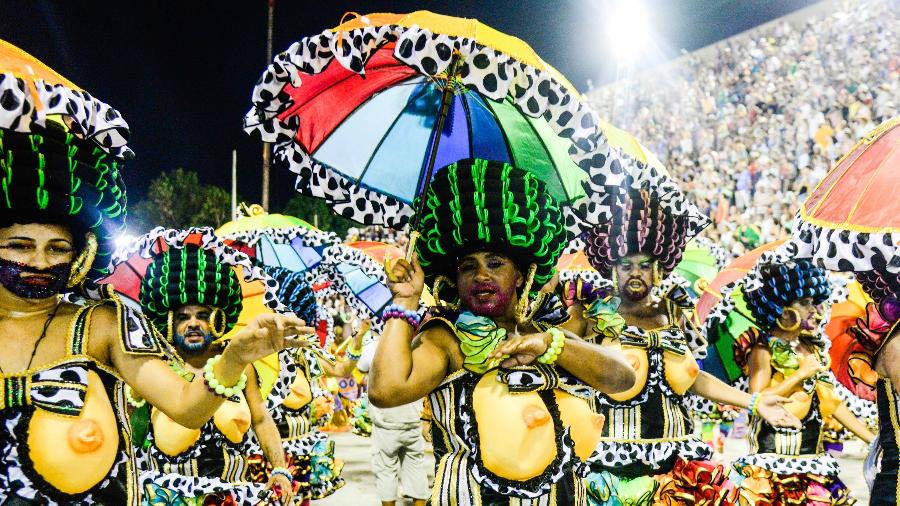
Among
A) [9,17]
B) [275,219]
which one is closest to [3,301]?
[275,219]

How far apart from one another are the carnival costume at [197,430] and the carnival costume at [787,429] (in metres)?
3.23

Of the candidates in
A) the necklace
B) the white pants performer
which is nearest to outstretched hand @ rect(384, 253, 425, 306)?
the necklace

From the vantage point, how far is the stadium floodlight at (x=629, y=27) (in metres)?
27.8

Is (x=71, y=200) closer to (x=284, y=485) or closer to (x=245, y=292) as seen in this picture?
(x=284, y=485)

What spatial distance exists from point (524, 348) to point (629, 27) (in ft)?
91.5

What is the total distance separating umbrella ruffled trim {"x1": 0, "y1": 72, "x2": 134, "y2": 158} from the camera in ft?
7.50

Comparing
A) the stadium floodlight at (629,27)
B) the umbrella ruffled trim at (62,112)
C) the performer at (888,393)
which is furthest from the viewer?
the stadium floodlight at (629,27)

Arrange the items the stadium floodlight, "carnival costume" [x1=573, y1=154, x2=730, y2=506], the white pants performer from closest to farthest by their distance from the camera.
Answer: "carnival costume" [x1=573, y1=154, x2=730, y2=506], the white pants performer, the stadium floodlight

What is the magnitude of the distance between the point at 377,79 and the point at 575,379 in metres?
1.48

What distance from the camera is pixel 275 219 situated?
27.5ft

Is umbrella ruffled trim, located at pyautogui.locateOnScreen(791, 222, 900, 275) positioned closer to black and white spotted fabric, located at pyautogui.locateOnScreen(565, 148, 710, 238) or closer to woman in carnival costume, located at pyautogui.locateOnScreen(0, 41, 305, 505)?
black and white spotted fabric, located at pyautogui.locateOnScreen(565, 148, 710, 238)

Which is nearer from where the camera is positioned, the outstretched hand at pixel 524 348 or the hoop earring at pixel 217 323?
the outstretched hand at pixel 524 348

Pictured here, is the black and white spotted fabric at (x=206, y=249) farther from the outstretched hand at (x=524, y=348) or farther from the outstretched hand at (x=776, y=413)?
the outstretched hand at (x=776, y=413)

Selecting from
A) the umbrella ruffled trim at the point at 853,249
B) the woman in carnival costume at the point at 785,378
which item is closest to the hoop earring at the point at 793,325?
the woman in carnival costume at the point at 785,378
